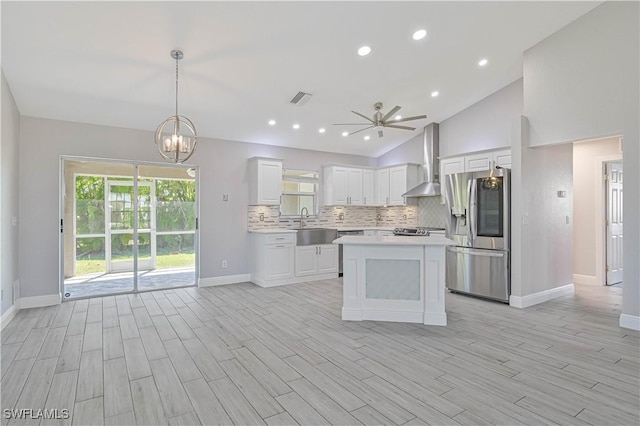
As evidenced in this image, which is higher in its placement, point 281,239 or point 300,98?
point 300,98

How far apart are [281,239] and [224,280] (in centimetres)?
127

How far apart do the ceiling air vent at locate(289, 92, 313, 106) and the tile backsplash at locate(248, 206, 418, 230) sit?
219cm

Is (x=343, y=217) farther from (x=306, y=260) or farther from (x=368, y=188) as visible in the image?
(x=306, y=260)

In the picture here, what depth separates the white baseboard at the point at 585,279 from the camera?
5828 millimetres

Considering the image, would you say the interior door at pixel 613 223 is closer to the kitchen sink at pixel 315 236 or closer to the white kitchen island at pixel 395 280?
the white kitchen island at pixel 395 280

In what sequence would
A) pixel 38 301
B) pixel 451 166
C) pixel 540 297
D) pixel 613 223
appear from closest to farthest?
1. pixel 38 301
2. pixel 540 297
3. pixel 451 166
4. pixel 613 223

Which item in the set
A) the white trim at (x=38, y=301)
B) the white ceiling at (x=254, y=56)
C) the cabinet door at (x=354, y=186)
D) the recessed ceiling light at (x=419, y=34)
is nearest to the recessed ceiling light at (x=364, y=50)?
the white ceiling at (x=254, y=56)

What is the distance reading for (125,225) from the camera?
548 centimetres

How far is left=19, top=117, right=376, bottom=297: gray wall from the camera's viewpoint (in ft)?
14.9

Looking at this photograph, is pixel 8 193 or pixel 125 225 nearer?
pixel 8 193

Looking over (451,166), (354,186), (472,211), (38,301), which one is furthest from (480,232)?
(38,301)

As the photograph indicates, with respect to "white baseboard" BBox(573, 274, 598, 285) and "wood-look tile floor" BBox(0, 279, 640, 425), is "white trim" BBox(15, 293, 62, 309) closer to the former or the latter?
"wood-look tile floor" BBox(0, 279, 640, 425)

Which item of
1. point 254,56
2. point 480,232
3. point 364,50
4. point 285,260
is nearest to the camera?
point 254,56

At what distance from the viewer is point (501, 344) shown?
3209 mm
